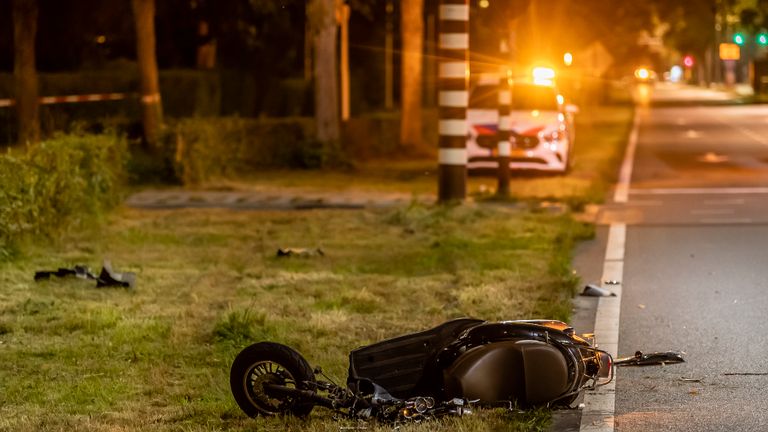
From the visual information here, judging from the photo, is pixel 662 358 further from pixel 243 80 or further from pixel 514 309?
pixel 243 80

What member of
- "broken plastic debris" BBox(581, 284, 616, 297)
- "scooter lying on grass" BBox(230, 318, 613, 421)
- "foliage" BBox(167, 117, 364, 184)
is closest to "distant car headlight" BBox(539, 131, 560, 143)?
"foliage" BBox(167, 117, 364, 184)

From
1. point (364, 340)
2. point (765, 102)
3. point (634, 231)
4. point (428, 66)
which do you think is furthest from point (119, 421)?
point (765, 102)

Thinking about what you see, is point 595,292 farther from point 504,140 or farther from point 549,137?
point 549,137

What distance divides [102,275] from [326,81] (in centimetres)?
1628

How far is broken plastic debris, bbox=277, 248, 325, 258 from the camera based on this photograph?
13.1m

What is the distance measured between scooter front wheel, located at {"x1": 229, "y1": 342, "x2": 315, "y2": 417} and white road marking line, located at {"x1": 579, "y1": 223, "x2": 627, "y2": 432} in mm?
1268

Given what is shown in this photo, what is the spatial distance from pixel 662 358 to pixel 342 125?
22379 mm

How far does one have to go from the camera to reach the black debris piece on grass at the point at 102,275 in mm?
11109

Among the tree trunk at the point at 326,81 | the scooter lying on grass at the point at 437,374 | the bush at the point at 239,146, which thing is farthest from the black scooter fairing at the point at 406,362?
the tree trunk at the point at 326,81

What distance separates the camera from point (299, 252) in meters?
13.1

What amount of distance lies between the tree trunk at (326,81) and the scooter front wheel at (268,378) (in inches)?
776

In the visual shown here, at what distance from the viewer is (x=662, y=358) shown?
734 cm

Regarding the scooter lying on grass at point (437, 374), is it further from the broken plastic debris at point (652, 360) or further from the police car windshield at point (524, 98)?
the police car windshield at point (524, 98)

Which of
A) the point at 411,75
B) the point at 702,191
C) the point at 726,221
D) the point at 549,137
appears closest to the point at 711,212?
the point at 726,221
